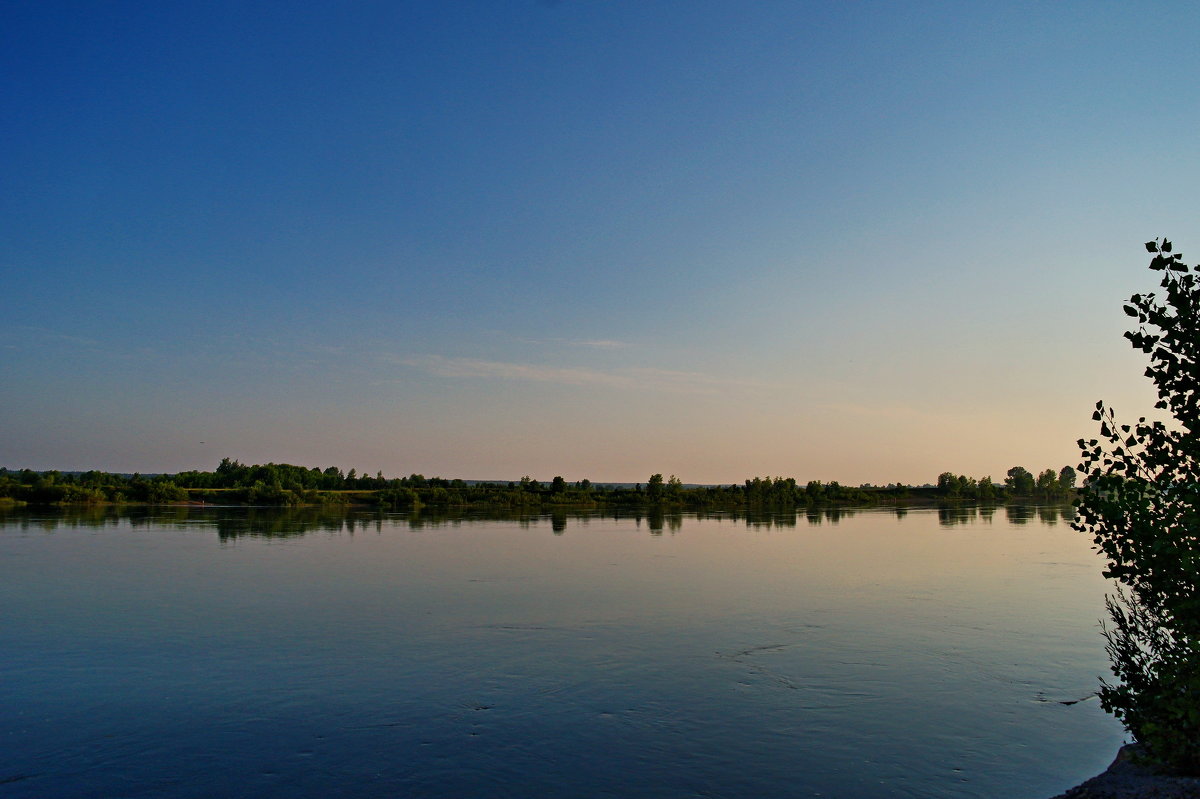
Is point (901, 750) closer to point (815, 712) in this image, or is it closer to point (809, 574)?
point (815, 712)

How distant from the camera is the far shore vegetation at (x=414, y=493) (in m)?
78.2

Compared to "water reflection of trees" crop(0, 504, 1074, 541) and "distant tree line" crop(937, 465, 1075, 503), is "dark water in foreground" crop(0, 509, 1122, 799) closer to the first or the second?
"water reflection of trees" crop(0, 504, 1074, 541)

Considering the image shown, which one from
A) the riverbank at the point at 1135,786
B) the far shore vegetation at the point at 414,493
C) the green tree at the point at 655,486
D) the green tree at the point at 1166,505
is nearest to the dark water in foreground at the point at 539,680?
the riverbank at the point at 1135,786

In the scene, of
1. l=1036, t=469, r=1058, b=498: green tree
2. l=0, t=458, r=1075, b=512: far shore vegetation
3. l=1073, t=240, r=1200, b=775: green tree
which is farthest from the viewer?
l=1036, t=469, r=1058, b=498: green tree

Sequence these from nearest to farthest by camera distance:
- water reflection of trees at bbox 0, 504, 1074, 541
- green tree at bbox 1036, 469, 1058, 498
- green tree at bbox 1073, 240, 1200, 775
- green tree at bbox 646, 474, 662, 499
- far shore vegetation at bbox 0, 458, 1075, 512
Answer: green tree at bbox 1073, 240, 1200, 775 < water reflection of trees at bbox 0, 504, 1074, 541 < far shore vegetation at bbox 0, 458, 1075, 512 < green tree at bbox 646, 474, 662, 499 < green tree at bbox 1036, 469, 1058, 498

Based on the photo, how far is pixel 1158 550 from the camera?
22.7 feet

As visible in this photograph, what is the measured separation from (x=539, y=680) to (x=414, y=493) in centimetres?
7264

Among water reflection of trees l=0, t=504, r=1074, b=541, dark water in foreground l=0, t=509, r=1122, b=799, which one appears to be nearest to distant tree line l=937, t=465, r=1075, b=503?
water reflection of trees l=0, t=504, r=1074, b=541

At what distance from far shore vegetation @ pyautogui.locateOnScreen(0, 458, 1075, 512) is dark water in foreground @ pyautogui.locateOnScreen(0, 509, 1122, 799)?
48.8 meters

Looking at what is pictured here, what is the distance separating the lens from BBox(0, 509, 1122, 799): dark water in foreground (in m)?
10.6

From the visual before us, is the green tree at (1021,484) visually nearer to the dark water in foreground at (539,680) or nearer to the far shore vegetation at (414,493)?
the far shore vegetation at (414,493)

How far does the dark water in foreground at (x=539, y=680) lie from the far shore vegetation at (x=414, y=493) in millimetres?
48757

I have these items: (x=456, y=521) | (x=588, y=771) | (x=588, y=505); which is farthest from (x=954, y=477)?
(x=588, y=771)

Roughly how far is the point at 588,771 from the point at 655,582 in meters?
17.9
